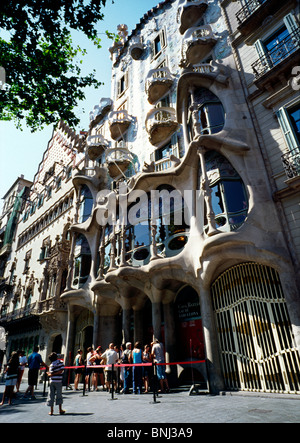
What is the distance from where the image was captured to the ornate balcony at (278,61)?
34.1ft

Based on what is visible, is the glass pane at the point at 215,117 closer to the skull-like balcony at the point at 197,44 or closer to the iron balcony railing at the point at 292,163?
the iron balcony railing at the point at 292,163

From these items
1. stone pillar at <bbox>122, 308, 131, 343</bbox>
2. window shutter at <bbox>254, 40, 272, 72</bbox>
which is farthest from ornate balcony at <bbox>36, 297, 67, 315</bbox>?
window shutter at <bbox>254, 40, 272, 72</bbox>

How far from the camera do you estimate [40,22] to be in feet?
26.7

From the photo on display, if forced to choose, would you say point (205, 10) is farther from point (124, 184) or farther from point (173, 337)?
point (173, 337)

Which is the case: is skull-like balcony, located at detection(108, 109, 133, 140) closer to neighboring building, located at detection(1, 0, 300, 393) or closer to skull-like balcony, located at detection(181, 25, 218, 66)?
neighboring building, located at detection(1, 0, 300, 393)

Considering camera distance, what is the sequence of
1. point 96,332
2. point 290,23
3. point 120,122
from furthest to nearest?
point 120,122, point 96,332, point 290,23

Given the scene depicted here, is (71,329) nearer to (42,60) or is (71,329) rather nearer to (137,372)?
(137,372)

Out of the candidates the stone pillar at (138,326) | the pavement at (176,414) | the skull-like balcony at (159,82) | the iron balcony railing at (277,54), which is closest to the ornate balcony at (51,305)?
the stone pillar at (138,326)

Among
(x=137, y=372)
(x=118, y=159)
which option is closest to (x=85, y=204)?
(x=118, y=159)

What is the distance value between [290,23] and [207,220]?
29.1 ft

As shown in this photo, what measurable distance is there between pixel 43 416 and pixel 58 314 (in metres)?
14.2

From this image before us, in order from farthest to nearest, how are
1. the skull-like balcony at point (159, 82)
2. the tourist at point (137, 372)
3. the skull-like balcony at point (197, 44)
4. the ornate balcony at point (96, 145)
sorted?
1. the ornate balcony at point (96, 145)
2. the skull-like balcony at point (159, 82)
3. the skull-like balcony at point (197, 44)
4. the tourist at point (137, 372)

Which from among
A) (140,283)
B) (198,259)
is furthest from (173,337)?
(198,259)

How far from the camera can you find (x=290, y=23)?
11.2 meters
